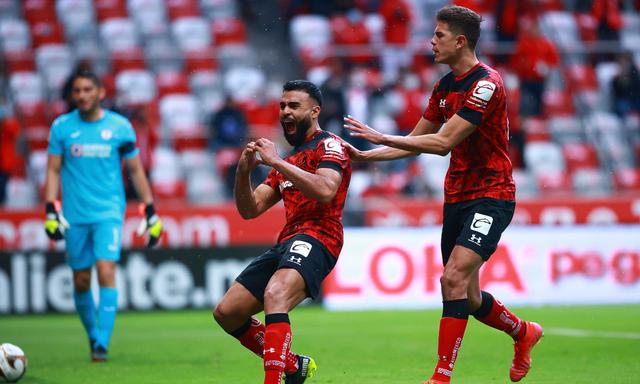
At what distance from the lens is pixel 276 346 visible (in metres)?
6.51

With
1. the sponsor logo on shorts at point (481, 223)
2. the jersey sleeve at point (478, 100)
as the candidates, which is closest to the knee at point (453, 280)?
the sponsor logo on shorts at point (481, 223)

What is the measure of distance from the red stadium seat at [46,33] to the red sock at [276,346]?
47.9ft

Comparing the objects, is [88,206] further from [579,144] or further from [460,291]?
[579,144]

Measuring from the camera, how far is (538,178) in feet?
60.2

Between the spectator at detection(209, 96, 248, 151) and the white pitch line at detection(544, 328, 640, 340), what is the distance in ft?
21.1

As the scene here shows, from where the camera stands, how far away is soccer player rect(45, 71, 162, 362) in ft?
32.8

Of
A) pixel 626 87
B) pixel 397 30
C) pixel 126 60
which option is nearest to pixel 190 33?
pixel 126 60

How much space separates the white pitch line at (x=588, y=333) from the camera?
11.6 meters

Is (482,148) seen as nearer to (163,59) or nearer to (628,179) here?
(628,179)

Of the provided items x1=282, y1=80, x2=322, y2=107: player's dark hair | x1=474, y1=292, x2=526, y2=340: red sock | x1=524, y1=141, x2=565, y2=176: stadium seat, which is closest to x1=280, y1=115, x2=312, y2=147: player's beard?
x1=282, y1=80, x2=322, y2=107: player's dark hair

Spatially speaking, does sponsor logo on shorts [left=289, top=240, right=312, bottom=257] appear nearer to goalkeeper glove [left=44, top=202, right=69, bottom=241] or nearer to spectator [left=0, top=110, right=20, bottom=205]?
goalkeeper glove [left=44, top=202, right=69, bottom=241]

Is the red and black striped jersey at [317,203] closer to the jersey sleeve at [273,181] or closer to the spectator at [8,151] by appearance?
the jersey sleeve at [273,181]

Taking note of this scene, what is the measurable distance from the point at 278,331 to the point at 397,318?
26.4ft

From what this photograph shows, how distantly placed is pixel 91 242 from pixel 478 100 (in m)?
4.53
